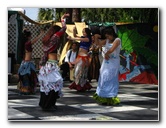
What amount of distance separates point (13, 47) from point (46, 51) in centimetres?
612

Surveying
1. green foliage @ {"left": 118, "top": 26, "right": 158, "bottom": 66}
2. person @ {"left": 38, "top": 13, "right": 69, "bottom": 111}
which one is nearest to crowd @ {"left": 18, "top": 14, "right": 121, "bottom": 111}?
person @ {"left": 38, "top": 13, "right": 69, "bottom": 111}

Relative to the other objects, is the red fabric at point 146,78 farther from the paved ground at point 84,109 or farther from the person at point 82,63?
the person at point 82,63

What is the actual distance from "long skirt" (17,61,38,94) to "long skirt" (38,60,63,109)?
242cm

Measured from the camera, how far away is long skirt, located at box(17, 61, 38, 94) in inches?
374

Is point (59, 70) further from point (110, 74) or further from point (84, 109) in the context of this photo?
point (110, 74)

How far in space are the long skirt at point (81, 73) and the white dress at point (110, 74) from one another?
1.86m

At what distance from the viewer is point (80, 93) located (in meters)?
9.82

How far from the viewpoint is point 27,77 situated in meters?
9.54

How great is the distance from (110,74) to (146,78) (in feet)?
16.5

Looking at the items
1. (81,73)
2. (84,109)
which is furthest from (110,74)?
(81,73)

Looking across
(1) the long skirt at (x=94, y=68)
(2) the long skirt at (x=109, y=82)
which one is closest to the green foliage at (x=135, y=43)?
(1) the long skirt at (x=94, y=68)

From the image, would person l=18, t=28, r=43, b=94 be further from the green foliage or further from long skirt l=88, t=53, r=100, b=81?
the green foliage

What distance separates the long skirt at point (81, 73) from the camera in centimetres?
975
